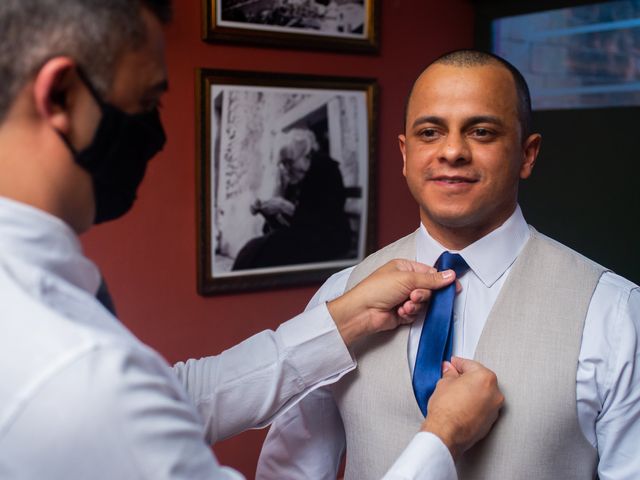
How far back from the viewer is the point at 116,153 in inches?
37.4

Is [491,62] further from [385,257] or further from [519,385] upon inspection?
[519,385]

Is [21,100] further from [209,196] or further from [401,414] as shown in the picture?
[209,196]

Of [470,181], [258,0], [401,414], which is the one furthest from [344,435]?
[258,0]

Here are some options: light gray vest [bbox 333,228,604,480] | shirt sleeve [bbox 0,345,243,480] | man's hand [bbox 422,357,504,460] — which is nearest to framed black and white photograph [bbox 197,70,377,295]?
light gray vest [bbox 333,228,604,480]

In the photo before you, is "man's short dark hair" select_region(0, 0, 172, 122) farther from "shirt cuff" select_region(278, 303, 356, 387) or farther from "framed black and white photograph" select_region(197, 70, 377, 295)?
"framed black and white photograph" select_region(197, 70, 377, 295)

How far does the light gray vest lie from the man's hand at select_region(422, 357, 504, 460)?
0.14 ft

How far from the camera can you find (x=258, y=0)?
2664 mm

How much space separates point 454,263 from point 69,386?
93 cm

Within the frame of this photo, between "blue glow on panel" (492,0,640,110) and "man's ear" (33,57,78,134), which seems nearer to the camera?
"man's ear" (33,57,78,134)

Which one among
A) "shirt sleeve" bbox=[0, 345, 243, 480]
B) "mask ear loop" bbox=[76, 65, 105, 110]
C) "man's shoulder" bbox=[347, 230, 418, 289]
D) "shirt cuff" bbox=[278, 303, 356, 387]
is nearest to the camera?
"shirt sleeve" bbox=[0, 345, 243, 480]

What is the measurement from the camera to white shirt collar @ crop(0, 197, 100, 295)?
83 centimetres

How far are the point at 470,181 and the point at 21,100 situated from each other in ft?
2.87

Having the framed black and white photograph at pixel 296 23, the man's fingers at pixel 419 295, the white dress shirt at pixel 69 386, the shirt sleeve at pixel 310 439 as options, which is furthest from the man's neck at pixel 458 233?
the framed black and white photograph at pixel 296 23

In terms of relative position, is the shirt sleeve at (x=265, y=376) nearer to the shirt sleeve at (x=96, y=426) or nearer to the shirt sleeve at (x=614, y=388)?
the shirt sleeve at (x=614, y=388)
